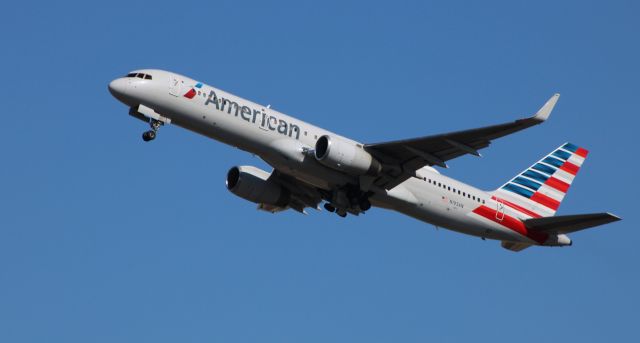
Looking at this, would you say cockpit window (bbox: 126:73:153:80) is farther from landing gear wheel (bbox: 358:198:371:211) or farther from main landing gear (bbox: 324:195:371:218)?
landing gear wheel (bbox: 358:198:371:211)

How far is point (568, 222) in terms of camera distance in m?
48.6

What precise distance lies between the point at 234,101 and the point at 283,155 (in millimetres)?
3141

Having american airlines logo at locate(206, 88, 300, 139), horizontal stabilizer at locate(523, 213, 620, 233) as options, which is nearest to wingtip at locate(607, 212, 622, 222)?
horizontal stabilizer at locate(523, 213, 620, 233)

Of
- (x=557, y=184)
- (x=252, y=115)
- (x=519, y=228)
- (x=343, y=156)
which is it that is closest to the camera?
(x=343, y=156)

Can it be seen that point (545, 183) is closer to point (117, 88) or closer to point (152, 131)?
point (152, 131)

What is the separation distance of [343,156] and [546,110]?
9046mm

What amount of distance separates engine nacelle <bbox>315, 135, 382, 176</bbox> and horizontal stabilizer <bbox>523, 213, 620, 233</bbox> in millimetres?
9191

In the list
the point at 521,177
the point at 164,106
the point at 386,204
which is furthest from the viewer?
the point at 521,177

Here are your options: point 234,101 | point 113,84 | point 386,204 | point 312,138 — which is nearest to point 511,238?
point 386,204

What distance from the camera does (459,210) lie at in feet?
161

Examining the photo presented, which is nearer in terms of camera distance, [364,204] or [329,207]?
[364,204]

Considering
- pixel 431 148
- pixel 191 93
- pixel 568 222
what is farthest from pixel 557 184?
pixel 191 93

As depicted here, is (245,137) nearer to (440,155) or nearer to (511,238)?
(440,155)

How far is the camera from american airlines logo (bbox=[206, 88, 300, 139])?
147 feet
